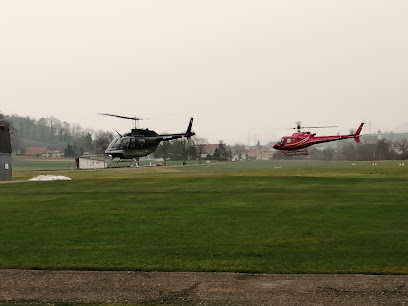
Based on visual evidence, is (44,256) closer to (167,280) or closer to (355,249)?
(167,280)

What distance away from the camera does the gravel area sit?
9.76 meters

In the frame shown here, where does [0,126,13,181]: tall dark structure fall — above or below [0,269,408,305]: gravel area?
above

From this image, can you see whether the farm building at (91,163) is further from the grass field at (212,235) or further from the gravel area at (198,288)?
the gravel area at (198,288)

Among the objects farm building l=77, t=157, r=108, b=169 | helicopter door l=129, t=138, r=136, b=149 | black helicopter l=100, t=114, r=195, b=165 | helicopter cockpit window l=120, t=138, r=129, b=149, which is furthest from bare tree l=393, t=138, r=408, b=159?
helicopter cockpit window l=120, t=138, r=129, b=149

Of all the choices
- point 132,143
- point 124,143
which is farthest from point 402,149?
point 124,143

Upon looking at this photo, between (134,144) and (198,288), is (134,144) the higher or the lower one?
the higher one

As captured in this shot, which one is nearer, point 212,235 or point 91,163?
point 212,235

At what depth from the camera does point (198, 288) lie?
422 inches

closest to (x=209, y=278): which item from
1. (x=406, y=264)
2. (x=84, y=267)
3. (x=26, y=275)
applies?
(x=84, y=267)

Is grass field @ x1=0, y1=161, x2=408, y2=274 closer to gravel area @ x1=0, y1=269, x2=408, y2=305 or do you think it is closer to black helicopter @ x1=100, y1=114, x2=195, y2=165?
gravel area @ x1=0, y1=269, x2=408, y2=305

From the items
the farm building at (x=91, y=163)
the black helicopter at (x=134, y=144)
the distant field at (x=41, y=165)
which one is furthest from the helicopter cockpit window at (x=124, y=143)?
the distant field at (x=41, y=165)

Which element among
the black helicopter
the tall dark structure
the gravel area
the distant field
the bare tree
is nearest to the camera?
the gravel area

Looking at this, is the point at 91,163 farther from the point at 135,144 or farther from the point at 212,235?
the point at 212,235

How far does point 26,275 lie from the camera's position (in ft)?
39.6
